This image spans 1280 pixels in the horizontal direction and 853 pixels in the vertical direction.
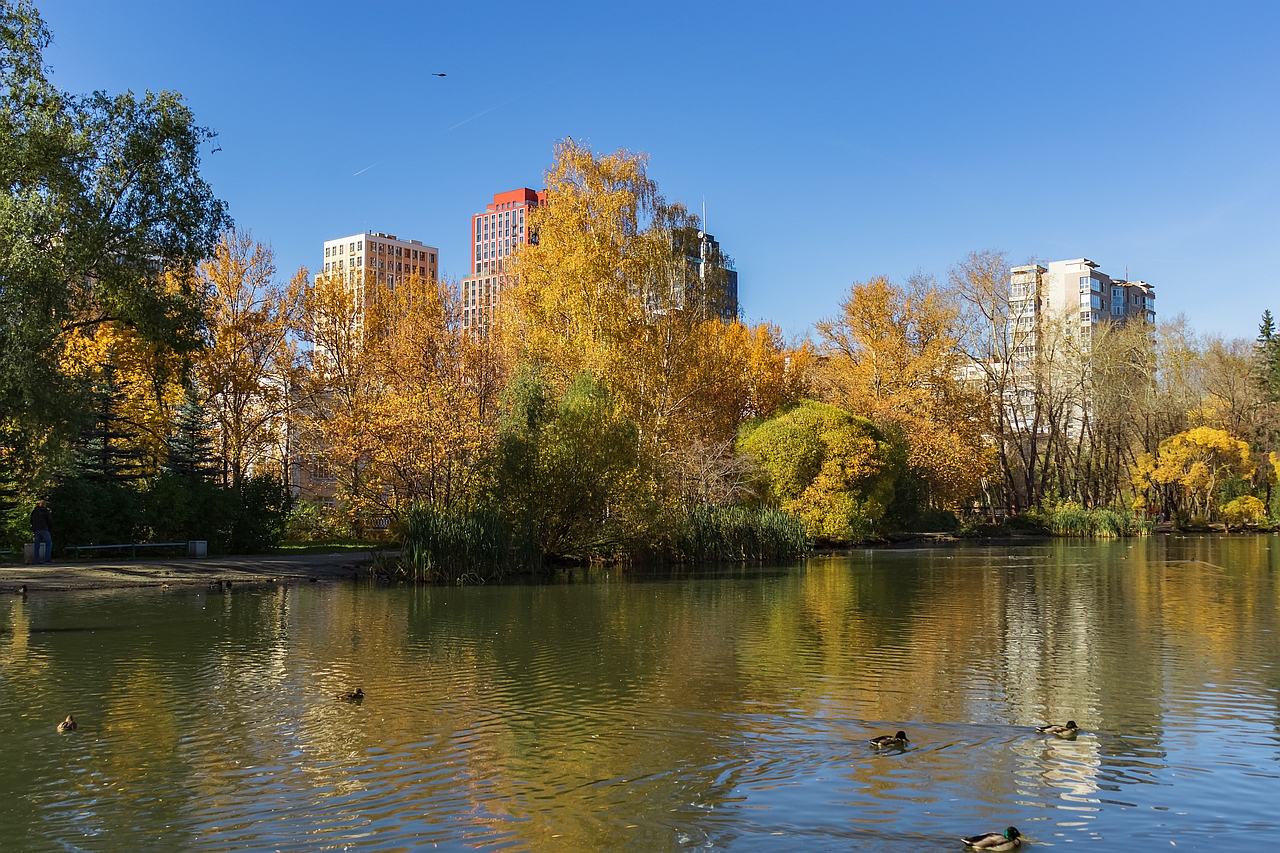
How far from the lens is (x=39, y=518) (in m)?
24.3

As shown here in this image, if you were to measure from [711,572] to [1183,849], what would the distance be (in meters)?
22.8

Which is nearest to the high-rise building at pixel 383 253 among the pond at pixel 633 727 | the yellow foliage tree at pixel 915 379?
the yellow foliage tree at pixel 915 379

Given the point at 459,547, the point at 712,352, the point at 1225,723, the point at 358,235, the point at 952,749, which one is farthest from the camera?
the point at 358,235

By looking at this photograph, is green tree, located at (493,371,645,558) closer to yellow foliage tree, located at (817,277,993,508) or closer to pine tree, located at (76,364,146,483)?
pine tree, located at (76,364,146,483)

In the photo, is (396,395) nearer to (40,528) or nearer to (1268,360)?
(40,528)

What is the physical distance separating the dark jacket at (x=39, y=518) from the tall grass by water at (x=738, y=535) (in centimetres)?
1715

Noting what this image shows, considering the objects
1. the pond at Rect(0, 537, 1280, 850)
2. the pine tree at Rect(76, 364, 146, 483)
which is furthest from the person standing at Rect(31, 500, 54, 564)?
the pond at Rect(0, 537, 1280, 850)

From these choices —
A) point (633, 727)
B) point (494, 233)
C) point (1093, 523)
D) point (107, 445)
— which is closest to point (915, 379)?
point (1093, 523)

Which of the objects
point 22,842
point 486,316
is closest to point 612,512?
point 486,316

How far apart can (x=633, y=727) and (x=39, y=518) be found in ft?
66.3

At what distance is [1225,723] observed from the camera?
10.0 metres

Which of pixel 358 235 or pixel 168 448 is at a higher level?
pixel 358 235

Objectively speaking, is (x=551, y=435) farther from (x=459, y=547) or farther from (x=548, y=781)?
(x=548, y=781)

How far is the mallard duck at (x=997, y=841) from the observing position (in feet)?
21.3
